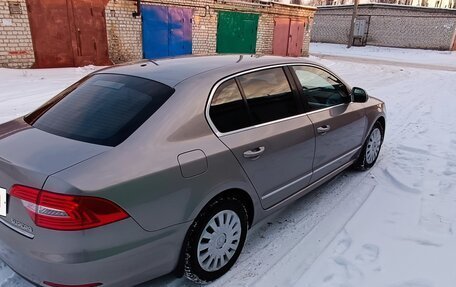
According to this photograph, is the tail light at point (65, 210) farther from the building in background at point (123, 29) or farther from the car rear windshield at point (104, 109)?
the building in background at point (123, 29)

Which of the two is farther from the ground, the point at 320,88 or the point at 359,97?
the point at 320,88

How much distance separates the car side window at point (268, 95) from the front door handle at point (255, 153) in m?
0.21

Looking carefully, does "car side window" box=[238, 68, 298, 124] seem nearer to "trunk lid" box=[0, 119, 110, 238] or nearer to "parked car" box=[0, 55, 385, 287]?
"parked car" box=[0, 55, 385, 287]

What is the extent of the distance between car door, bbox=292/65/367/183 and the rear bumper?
1.83m

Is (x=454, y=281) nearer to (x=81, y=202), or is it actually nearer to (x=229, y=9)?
(x=81, y=202)

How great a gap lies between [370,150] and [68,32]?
34.1 ft

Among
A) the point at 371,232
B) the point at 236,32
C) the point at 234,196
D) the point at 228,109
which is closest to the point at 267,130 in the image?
the point at 228,109

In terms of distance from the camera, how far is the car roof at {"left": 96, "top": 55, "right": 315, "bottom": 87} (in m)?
2.56

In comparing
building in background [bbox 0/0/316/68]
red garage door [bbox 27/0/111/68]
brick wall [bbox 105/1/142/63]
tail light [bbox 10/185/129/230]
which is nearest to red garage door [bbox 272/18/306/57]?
building in background [bbox 0/0/316/68]

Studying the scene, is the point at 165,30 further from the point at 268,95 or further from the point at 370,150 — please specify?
the point at 268,95

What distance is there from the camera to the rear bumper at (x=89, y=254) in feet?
5.97

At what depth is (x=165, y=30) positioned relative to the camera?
45.6 ft

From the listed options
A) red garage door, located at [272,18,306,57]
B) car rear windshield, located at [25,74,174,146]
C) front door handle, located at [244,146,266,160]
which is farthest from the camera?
red garage door, located at [272,18,306,57]

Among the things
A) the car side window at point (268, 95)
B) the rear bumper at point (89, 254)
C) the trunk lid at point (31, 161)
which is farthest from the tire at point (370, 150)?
the trunk lid at point (31, 161)
